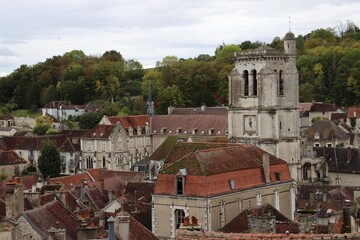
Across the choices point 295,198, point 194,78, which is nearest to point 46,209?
point 295,198

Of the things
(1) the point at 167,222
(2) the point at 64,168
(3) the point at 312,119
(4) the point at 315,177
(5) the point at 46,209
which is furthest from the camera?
(3) the point at 312,119

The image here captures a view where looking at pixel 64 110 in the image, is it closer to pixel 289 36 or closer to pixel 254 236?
pixel 289 36

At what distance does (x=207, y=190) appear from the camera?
116ft

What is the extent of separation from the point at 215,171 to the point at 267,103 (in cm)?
2031

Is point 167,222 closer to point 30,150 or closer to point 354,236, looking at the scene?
point 354,236

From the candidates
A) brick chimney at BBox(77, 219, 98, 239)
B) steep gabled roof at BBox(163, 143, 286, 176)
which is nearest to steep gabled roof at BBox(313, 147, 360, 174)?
steep gabled roof at BBox(163, 143, 286, 176)

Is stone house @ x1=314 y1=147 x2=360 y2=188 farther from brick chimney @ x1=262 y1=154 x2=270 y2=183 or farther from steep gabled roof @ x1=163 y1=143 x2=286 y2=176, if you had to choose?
brick chimney @ x1=262 y1=154 x2=270 y2=183

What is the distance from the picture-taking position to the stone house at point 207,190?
35.4m

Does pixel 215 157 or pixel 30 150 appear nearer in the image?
pixel 215 157

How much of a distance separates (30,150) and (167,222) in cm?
4959

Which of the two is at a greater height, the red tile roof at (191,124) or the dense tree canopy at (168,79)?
the dense tree canopy at (168,79)

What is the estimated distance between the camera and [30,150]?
3278 inches

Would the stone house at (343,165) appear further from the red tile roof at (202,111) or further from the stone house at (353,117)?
the stone house at (353,117)

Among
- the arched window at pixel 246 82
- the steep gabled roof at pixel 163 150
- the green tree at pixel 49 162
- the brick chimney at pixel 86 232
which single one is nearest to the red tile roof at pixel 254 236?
the brick chimney at pixel 86 232
